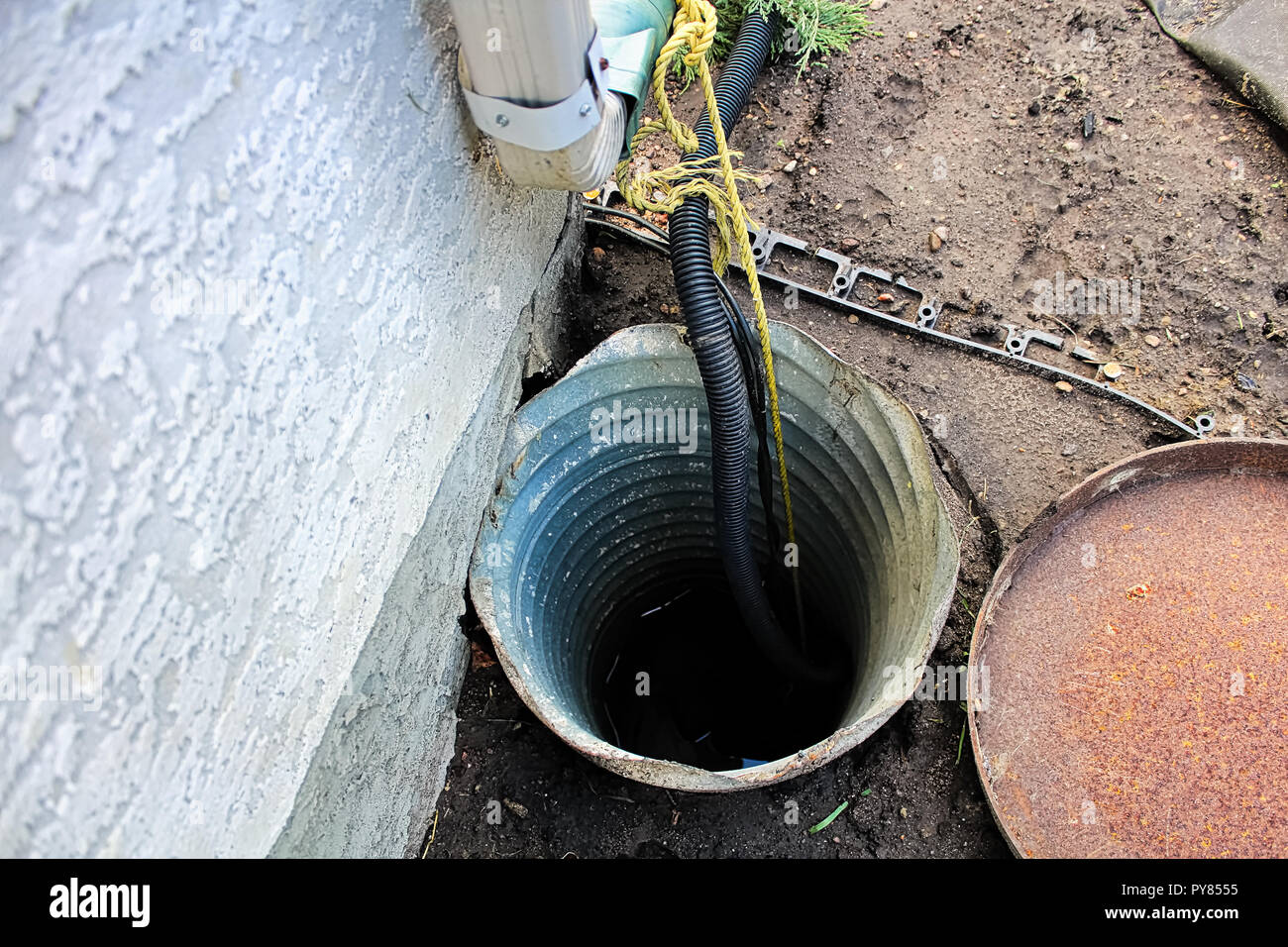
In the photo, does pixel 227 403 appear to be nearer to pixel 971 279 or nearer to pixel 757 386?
pixel 757 386

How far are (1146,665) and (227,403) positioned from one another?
178 cm

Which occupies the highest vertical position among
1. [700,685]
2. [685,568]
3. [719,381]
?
[719,381]

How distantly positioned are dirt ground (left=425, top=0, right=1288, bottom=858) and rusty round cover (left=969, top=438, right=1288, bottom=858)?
15cm

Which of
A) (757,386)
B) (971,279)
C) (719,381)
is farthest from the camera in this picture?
(971,279)

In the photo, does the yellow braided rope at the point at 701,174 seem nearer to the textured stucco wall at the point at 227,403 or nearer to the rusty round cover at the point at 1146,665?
the textured stucco wall at the point at 227,403

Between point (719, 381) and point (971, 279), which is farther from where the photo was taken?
point (971, 279)

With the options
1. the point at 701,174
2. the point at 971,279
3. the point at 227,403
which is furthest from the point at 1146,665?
the point at 227,403

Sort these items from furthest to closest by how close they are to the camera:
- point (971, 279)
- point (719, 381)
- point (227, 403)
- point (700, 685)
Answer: point (700, 685) < point (971, 279) < point (719, 381) < point (227, 403)

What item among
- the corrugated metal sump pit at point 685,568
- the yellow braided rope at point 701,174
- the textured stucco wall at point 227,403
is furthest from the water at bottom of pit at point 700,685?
the textured stucco wall at point 227,403

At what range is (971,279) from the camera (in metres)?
2.47

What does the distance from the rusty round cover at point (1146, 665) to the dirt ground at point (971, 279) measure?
148mm

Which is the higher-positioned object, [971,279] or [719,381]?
[719,381]

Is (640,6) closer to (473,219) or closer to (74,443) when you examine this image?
(473,219)
